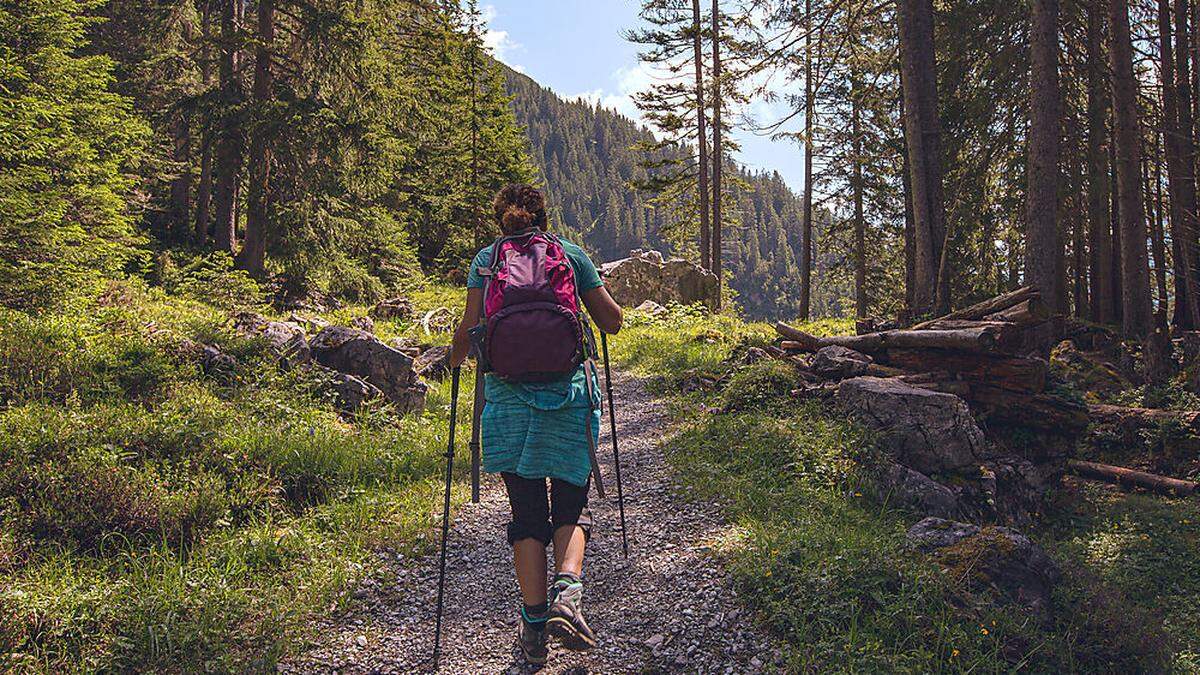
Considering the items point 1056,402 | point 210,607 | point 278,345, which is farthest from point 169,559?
point 1056,402

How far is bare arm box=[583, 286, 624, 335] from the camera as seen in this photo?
331 cm

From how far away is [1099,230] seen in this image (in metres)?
13.4

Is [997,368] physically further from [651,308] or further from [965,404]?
[651,308]

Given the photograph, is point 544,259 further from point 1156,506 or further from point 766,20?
point 766,20

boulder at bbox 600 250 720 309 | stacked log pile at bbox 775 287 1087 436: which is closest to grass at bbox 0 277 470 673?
stacked log pile at bbox 775 287 1087 436

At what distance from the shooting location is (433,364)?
9.88m

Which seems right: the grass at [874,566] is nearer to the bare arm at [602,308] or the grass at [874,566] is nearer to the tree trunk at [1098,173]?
the bare arm at [602,308]

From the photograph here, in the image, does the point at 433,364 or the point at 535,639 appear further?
the point at 433,364

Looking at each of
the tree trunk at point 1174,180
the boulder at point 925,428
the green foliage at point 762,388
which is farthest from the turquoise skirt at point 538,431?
the tree trunk at point 1174,180

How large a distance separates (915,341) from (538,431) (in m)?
6.28

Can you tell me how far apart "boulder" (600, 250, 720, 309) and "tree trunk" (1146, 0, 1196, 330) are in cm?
1172

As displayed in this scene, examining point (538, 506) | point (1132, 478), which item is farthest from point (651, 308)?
point (538, 506)

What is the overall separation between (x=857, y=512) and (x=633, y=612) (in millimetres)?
2156

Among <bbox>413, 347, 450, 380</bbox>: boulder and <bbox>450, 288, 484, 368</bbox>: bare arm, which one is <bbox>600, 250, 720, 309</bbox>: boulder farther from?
<bbox>450, 288, 484, 368</bbox>: bare arm
